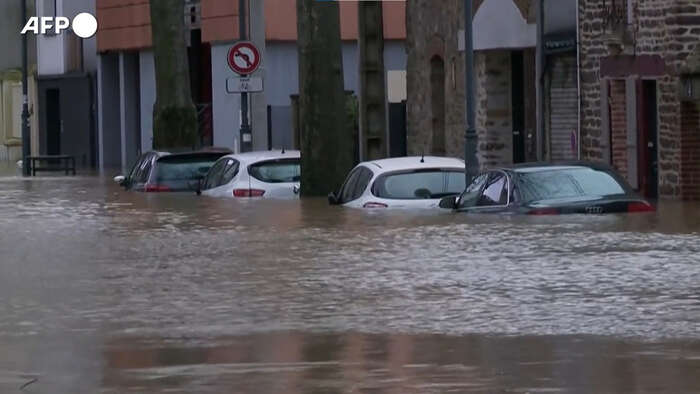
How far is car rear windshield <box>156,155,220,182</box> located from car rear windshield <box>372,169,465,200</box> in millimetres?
10503

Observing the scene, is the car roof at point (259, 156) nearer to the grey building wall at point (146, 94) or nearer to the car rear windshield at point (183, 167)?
the car rear windshield at point (183, 167)

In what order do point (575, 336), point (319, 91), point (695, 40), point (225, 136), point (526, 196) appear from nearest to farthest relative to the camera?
point (575, 336) < point (526, 196) < point (695, 40) < point (319, 91) < point (225, 136)

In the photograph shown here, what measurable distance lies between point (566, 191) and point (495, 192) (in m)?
1.20

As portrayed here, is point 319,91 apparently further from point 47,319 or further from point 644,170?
point 47,319

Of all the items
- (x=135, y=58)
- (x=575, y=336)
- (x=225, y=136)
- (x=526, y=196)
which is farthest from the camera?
(x=135, y=58)

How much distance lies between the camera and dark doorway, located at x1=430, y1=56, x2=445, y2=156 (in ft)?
153

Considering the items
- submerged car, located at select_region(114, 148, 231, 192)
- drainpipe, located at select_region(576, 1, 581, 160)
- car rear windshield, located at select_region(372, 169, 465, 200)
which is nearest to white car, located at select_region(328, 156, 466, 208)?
car rear windshield, located at select_region(372, 169, 465, 200)

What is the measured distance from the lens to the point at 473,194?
2528cm

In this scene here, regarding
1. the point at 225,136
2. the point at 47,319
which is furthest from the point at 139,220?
the point at 225,136

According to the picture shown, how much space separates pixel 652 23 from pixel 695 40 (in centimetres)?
131

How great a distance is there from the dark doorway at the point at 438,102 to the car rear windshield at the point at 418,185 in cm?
1934

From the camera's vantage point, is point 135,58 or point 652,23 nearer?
point 652,23

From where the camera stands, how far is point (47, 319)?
16.2 m

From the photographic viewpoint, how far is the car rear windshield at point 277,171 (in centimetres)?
3331
